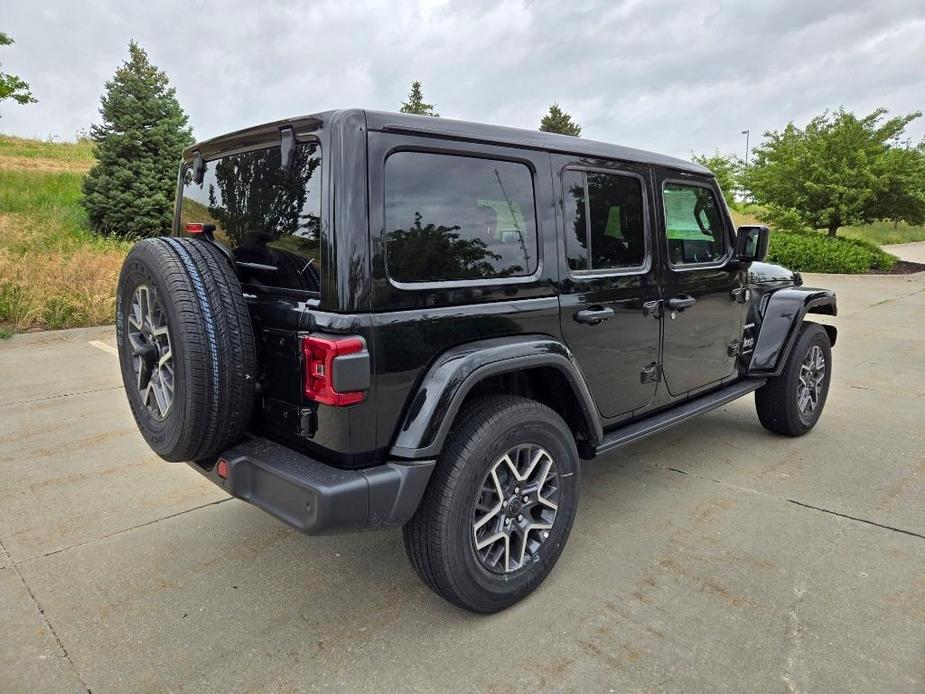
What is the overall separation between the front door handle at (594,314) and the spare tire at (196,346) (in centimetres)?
138

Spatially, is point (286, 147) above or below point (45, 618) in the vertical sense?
above

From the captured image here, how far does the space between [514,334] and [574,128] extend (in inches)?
1275

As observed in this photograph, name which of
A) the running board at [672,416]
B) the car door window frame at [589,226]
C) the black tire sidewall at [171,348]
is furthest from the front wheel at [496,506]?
the black tire sidewall at [171,348]

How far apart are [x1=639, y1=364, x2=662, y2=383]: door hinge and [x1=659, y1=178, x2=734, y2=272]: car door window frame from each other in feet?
1.74

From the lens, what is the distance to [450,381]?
7.22ft

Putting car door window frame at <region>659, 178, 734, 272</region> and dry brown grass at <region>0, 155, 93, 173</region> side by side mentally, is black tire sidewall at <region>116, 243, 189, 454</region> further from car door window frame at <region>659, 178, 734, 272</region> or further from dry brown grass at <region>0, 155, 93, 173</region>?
dry brown grass at <region>0, 155, 93, 173</region>

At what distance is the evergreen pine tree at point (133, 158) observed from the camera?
1235cm

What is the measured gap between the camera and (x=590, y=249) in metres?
2.87

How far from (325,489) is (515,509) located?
32.3 inches

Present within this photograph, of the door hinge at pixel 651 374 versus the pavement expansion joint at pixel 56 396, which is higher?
the door hinge at pixel 651 374

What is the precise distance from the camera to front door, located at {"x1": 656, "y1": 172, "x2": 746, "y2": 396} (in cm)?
332

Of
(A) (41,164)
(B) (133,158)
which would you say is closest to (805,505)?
(B) (133,158)

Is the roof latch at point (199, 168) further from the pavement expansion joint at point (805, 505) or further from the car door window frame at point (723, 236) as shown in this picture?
the pavement expansion joint at point (805, 505)

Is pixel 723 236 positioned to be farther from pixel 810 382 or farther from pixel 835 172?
pixel 835 172
